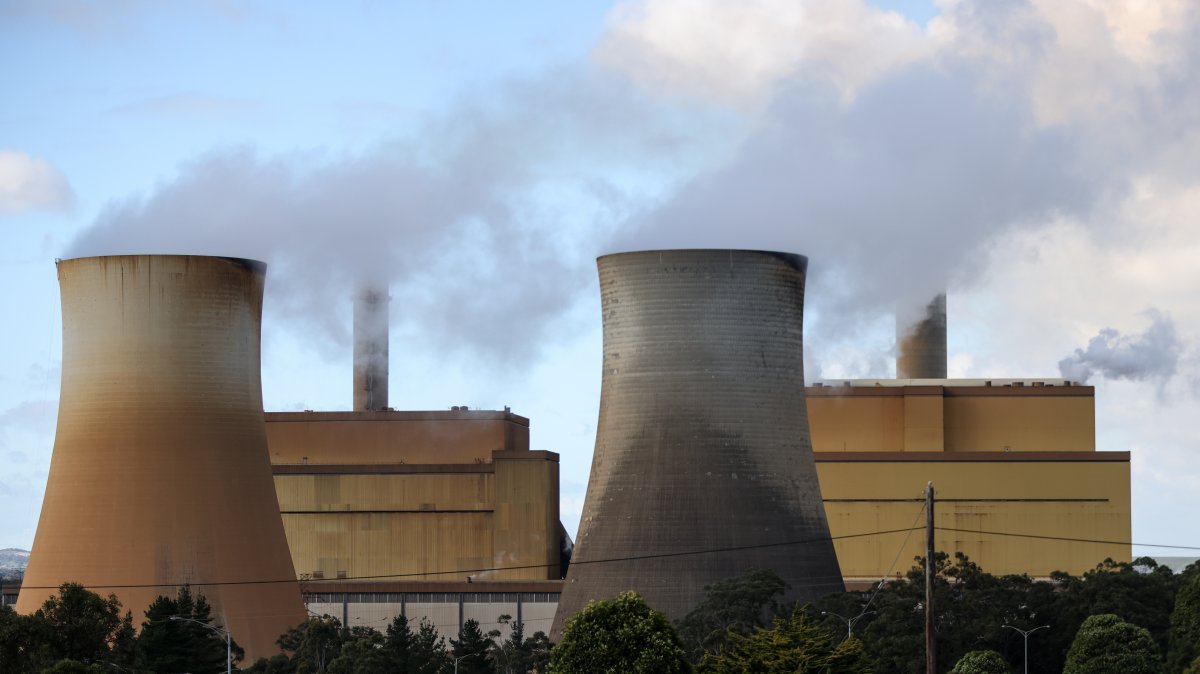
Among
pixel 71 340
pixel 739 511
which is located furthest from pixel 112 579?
pixel 739 511

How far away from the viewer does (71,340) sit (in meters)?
46.4

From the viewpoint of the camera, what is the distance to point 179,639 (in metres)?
43.5

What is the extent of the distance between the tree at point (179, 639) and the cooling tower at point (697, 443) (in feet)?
27.0

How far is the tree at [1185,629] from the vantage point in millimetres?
41344

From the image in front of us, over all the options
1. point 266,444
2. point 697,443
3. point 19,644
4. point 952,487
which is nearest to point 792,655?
point 697,443

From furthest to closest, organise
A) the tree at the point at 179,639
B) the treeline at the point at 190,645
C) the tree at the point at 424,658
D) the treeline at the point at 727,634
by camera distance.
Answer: the tree at the point at 424,658 < the tree at the point at 179,639 < the treeline at the point at 190,645 < the treeline at the point at 727,634

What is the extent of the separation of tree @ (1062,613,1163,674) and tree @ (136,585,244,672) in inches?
695

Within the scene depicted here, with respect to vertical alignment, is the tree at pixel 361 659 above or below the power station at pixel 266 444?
below

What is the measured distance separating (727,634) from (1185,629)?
38.6ft

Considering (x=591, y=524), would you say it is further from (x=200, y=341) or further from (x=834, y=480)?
(x=834, y=480)

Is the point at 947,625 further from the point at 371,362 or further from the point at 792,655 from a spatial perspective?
the point at 371,362

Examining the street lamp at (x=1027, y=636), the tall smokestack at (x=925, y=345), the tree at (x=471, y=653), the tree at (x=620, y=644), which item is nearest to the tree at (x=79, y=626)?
the tree at (x=471, y=653)

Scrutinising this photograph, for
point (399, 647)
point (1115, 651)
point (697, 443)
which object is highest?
point (697, 443)

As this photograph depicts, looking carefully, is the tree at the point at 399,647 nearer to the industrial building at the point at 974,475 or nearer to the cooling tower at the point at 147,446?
the cooling tower at the point at 147,446
